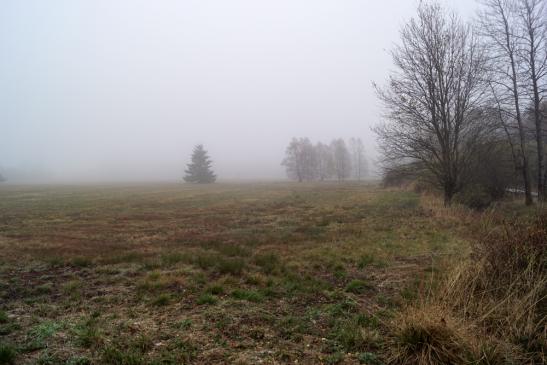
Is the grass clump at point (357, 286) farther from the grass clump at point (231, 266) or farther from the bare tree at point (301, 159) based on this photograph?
the bare tree at point (301, 159)

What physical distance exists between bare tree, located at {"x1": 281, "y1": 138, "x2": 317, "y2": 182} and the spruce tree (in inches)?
832

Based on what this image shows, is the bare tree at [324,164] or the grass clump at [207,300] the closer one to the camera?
the grass clump at [207,300]

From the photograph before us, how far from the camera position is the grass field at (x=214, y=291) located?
4.32 m

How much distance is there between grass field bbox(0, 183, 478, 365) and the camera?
432 cm

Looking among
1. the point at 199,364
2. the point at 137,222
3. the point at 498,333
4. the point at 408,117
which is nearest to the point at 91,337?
the point at 199,364

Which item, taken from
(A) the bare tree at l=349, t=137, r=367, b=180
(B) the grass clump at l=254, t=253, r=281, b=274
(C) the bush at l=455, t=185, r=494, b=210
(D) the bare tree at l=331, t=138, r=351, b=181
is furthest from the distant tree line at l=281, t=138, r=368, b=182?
(B) the grass clump at l=254, t=253, r=281, b=274

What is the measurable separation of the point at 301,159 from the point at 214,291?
80092mm

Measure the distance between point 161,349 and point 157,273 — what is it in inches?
150

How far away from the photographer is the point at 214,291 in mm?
6676

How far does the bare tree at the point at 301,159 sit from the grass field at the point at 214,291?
72.0 meters

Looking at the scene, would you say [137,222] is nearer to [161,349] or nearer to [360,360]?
[161,349]

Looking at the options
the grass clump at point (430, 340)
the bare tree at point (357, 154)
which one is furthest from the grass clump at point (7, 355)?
the bare tree at point (357, 154)

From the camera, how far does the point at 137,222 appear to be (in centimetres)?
1747

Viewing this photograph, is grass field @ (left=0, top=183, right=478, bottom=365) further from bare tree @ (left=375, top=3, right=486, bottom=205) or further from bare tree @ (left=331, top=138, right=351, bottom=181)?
bare tree @ (left=331, top=138, right=351, bottom=181)
